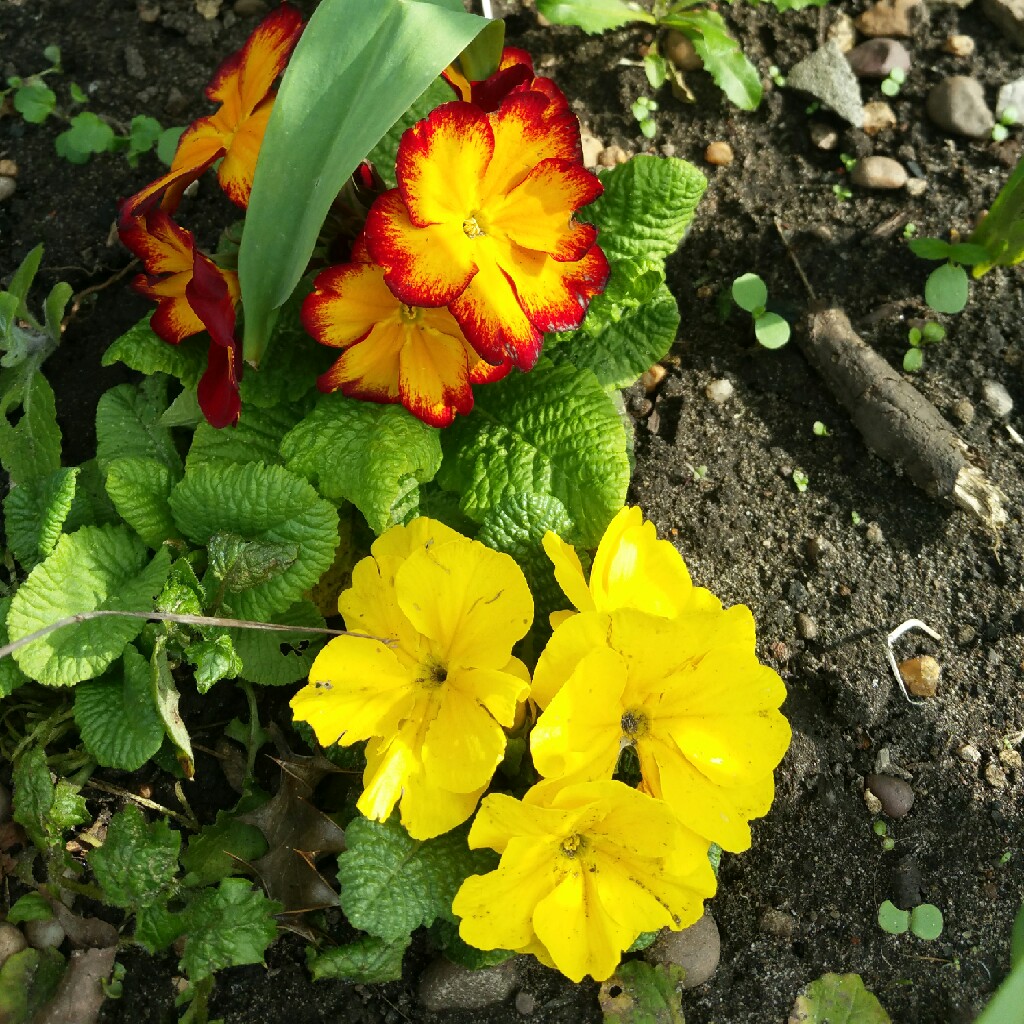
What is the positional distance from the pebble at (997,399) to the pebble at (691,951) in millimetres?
984

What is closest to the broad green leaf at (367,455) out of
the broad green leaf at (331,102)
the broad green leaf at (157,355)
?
the broad green leaf at (157,355)

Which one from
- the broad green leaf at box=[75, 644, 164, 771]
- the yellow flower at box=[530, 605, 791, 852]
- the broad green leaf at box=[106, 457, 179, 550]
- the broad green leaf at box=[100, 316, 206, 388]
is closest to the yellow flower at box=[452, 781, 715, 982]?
the yellow flower at box=[530, 605, 791, 852]

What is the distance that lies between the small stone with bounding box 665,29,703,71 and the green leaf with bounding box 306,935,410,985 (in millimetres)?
1632

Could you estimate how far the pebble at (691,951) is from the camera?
5.02 ft

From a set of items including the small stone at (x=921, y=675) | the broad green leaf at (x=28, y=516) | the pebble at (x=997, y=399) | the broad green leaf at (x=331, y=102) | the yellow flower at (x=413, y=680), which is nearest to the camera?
the broad green leaf at (x=331, y=102)

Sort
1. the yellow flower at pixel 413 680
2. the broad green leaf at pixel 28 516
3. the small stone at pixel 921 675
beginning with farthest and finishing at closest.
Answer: the small stone at pixel 921 675, the broad green leaf at pixel 28 516, the yellow flower at pixel 413 680

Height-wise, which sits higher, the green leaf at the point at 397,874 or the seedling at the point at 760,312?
the seedling at the point at 760,312

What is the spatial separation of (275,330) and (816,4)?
1194 millimetres

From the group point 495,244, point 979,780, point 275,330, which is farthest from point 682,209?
point 979,780

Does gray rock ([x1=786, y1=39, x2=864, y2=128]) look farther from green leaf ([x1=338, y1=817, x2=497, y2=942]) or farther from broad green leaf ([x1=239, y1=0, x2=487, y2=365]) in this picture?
green leaf ([x1=338, y1=817, x2=497, y2=942])

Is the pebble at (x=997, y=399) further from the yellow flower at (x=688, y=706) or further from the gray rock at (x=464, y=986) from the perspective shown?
the gray rock at (x=464, y=986)

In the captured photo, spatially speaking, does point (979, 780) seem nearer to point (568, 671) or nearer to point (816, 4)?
point (568, 671)

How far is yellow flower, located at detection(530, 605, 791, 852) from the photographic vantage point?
1264 millimetres

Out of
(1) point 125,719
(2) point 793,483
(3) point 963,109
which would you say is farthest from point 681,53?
(1) point 125,719
